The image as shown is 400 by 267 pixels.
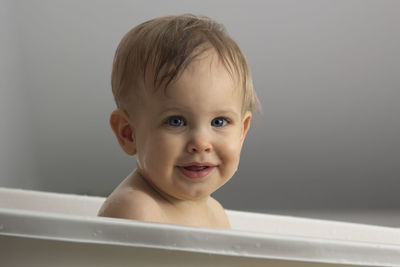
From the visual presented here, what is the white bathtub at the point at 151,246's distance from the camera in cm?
84

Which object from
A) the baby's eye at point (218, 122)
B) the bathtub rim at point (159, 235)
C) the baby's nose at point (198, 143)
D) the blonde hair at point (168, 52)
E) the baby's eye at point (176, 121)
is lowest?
the bathtub rim at point (159, 235)

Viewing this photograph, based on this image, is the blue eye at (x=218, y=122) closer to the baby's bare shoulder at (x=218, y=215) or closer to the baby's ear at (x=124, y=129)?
the baby's ear at (x=124, y=129)

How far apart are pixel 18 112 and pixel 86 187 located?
429 millimetres

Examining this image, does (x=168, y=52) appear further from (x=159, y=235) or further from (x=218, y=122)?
(x=159, y=235)

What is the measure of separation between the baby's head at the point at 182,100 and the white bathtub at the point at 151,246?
168 mm

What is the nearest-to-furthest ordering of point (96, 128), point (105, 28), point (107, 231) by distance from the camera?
point (107, 231) → point (105, 28) → point (96, 128)

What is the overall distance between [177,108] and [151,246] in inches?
8.6

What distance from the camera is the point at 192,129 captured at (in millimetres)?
966

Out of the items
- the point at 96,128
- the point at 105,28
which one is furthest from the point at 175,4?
the point at 96,128

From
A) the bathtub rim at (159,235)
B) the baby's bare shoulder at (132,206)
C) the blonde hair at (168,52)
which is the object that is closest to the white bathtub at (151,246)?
the bathtub rim at (159,235)

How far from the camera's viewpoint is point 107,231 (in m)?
0.84

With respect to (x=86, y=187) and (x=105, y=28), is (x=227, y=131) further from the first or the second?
(x=86, y=187)

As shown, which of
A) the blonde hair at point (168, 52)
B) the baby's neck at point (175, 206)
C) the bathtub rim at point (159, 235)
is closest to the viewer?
the bathtub rim at point (159, 235)

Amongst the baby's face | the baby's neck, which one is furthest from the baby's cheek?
the baby's neck
